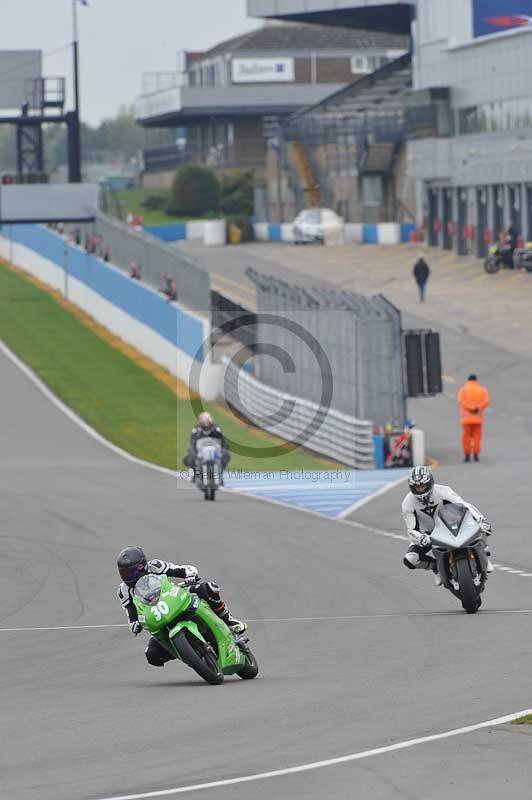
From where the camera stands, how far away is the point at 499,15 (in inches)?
2527

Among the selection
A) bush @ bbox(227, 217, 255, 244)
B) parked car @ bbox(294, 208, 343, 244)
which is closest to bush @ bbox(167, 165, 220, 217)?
bush @ bbox(227, 217, 255, 244)

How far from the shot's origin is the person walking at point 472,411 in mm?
28562

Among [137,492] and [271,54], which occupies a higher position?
[271,54]

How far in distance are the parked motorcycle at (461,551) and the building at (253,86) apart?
90.1 meters

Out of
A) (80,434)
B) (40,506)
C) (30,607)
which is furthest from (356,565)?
(80,434)

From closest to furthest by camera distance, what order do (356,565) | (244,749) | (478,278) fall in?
→ (244,749), (356,565), (478,278)

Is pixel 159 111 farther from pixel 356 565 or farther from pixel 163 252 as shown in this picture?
pixel 356 565

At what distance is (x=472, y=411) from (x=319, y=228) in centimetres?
4530

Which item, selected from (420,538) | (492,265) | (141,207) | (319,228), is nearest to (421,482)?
(420,538)

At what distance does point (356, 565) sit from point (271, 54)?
9640 centimetres

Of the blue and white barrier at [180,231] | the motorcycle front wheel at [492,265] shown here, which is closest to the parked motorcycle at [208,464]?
the motorcycle front wheel at [492,265]

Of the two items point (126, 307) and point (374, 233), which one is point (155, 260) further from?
point (374, 233)

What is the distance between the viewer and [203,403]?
41.3 meters

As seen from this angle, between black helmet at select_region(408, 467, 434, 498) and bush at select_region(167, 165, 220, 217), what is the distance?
7988cm
